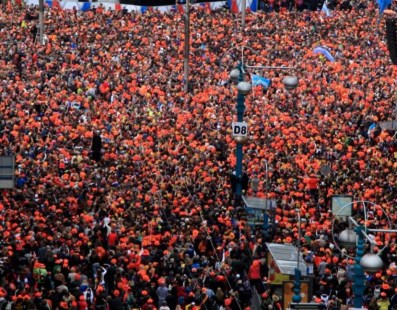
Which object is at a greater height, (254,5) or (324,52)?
(254,5)

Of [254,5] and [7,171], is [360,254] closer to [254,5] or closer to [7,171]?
[7,171]

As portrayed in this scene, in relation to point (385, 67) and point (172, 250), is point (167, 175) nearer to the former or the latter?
point (172, 250)

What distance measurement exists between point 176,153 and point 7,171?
26.6ft

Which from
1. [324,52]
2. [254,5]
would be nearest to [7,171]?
[324,52]

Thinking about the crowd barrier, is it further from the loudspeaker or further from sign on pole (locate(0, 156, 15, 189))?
sign on pole (locate(0, 156, 15, 189))

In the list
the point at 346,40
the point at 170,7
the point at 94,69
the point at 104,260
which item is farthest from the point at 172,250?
the point at 170,7

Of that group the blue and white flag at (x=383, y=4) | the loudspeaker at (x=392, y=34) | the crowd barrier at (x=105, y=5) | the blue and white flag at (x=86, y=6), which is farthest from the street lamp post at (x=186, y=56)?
the blue and white flag at (x=86, y=6)

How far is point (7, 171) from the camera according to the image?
4528 cm

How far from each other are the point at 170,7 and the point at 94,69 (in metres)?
15.5

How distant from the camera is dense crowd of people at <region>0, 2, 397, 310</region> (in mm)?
40438

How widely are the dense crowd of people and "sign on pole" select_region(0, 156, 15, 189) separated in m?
0.55

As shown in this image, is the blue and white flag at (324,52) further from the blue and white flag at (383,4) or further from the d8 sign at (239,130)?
the d8 sign at (239,130)

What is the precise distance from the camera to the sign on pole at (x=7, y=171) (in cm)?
4516

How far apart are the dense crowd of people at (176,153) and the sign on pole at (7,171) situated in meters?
0.55
